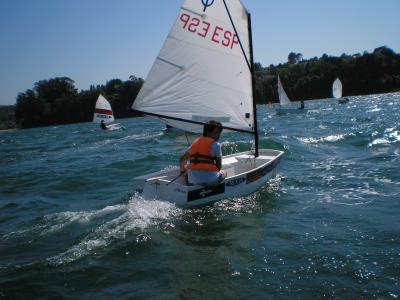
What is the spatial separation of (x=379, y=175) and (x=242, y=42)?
5711 millimetres

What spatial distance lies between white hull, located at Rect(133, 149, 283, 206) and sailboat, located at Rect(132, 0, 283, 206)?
0.03 m

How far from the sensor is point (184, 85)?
9.84 metres

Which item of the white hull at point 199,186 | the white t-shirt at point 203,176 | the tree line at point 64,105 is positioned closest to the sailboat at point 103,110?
the white hull at point 199,186

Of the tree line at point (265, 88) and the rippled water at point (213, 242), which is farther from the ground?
the tree line at point (265, 88)

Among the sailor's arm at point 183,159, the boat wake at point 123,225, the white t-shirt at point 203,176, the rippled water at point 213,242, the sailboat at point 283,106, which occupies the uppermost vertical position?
the sailboat at point 283,106

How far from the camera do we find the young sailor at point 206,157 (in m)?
8.49

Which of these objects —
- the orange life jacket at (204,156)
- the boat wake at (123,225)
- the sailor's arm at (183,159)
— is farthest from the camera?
the sailor's arm at (183,159)

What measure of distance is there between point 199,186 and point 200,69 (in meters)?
3.05

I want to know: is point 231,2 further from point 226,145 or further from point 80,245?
point 226,145

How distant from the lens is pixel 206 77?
32.8 feet

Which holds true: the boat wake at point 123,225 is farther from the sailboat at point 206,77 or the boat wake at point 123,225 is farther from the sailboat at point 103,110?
the sailboat at point 103,110

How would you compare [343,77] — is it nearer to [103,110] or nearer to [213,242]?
[103,110]

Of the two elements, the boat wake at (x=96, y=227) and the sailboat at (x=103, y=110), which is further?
the sailboat at (x=103, y=110)

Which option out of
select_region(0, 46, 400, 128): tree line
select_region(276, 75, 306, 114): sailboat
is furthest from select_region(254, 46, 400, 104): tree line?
select_region(276, 75, 306, 114): sailboat
